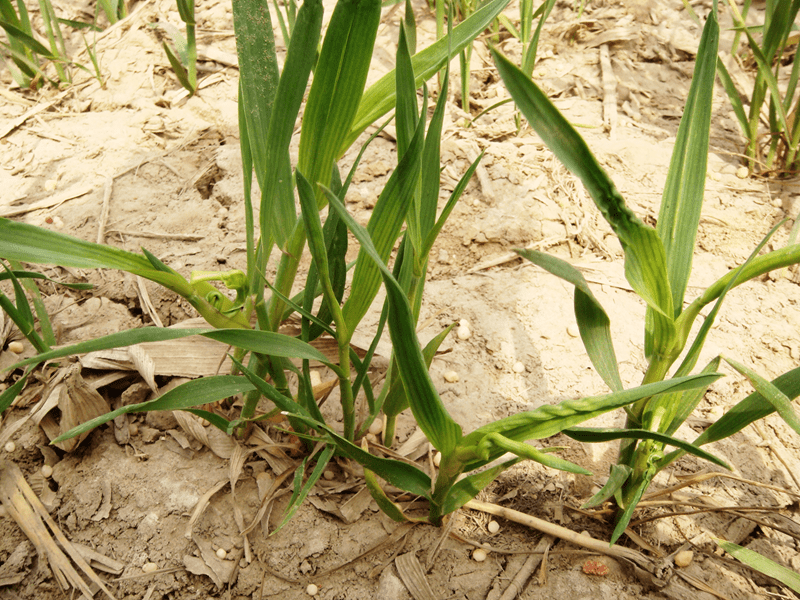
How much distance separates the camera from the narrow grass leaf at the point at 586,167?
632 mm

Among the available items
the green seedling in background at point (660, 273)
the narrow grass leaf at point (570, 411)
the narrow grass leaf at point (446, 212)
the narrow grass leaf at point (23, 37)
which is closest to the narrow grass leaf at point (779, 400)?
the green seedling in background at point (660, 273)

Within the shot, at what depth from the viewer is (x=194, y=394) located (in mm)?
856

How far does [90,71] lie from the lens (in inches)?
78.7

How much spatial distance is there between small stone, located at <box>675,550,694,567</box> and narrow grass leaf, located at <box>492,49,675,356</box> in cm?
55

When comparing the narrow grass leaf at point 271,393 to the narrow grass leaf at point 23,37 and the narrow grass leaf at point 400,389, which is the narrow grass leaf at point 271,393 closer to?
the narrow grass leaf at point 400,389

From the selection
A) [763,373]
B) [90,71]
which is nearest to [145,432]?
[763,373]

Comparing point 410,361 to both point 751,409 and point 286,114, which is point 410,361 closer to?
point 286,114

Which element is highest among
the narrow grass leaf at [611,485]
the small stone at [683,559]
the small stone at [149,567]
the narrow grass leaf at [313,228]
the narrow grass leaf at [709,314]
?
the narrow grass leaf at [313,228]

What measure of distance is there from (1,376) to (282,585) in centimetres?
77

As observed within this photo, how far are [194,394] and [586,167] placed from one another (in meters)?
0.64

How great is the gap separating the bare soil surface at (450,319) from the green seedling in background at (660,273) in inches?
9.4

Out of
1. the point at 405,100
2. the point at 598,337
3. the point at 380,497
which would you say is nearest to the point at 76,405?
the point at 380,497

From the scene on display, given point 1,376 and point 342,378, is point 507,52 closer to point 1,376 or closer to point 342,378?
point 342,378

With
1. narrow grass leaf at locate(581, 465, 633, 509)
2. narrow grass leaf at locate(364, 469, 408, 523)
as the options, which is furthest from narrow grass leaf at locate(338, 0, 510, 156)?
narrow grass leaf at locate(581, 465, 633, 509)
